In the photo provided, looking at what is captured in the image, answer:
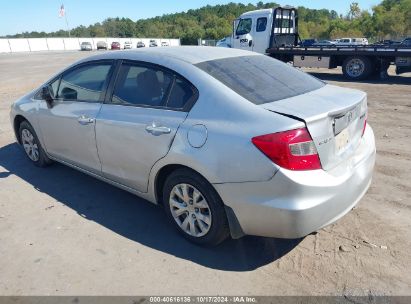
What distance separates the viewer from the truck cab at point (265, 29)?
15852 millimetres

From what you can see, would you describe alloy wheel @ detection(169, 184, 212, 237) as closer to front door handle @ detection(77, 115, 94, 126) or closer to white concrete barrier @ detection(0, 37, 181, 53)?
front door handle @ detection(77, 115, 94, 126)

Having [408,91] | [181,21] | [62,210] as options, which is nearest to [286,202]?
[62,210]

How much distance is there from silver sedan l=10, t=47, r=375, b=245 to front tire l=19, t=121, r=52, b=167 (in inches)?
42.5

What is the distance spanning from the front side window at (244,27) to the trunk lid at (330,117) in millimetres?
14115

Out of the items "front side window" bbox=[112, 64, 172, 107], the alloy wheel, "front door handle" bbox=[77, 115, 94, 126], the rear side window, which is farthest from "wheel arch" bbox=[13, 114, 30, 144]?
the alloy wheel

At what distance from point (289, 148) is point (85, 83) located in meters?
2.59

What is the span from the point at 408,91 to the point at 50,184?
1067 centimetres

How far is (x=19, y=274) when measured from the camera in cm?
294

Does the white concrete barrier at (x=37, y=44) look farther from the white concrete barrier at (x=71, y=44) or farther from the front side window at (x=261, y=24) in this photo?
the front side window at (x=261, y=24)

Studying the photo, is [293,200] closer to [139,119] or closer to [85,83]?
[139,119]

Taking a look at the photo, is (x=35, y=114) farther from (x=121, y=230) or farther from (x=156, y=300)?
(x=156, y=300)

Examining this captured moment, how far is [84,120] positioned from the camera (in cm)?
383

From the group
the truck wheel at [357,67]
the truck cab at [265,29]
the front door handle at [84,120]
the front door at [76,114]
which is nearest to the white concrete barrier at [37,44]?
the truck cab at [265,29]

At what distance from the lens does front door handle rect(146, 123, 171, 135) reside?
306cm
